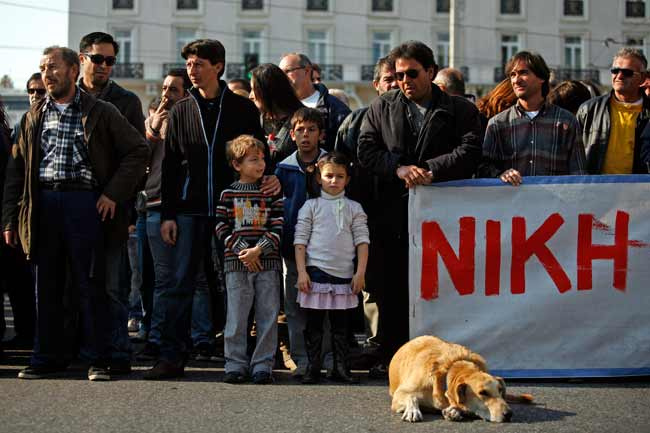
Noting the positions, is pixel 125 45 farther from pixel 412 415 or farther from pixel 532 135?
pixel 412 415

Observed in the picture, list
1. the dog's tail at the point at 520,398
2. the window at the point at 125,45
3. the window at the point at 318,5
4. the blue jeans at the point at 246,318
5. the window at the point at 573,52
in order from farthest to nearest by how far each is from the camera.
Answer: the window at the point at 573,52 < the window at the point at 318,5 < the window at the point at 125,45 < the blue jeans at the point at 246,318 < the dog's tail at the point at 520,398

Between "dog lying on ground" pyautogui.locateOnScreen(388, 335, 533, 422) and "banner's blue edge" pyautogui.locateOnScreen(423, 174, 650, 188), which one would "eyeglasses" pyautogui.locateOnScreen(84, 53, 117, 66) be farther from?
"dog lying on ground" pyautogui.locateOnScreen(388, 335, 533, 422)

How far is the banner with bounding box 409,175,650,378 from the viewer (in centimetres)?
761

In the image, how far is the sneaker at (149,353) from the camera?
8.78m

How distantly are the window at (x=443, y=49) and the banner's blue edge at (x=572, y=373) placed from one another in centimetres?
5067

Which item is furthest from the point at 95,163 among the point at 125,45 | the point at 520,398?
the point at 125,45

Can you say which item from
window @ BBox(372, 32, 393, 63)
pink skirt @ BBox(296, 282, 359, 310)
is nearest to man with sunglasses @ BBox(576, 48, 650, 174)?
pink skirt @ BBox(296, 282, 359, 310)

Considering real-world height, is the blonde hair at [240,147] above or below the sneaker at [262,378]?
above

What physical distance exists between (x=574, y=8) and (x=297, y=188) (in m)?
53.9

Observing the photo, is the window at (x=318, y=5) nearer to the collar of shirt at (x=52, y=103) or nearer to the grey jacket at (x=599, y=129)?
the grey jacket at (x=599, y=129)

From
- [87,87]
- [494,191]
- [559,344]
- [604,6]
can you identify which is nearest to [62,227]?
[87,87]

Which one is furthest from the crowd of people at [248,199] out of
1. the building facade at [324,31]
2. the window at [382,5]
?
the window at [382,5]

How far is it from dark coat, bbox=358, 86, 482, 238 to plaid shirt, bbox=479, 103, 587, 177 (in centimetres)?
26

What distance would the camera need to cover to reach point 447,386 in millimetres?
6301
